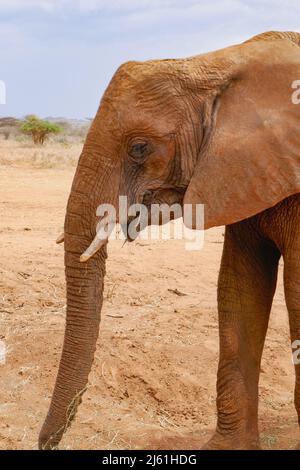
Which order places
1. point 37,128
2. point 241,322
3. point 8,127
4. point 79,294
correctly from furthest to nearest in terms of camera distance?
point 8,127, point 37,128, point 241,322, point 79,294

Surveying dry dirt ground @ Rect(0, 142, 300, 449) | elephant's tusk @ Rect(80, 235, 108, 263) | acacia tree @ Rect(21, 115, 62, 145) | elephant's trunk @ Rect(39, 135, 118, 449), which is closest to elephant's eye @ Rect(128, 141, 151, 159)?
elephant's trunk @ Rect(39, 135, 118, 449)

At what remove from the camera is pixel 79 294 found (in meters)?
3.88

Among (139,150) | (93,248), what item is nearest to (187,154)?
(139,150)

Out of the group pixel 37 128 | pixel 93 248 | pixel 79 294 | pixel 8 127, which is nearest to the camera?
pixel 93 248

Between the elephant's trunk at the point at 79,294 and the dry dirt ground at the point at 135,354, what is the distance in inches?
25.7

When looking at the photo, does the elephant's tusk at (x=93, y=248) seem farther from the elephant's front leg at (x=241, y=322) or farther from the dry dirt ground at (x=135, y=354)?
the dry dirt ground at (x=135, y=354)

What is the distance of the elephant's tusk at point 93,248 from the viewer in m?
3.60

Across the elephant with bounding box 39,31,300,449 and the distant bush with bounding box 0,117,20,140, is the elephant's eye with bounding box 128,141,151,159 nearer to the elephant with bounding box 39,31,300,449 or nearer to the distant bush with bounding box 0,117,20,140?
the elephant with bounding box 39,31,300,449

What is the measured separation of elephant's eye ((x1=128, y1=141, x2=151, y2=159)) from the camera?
3785mm

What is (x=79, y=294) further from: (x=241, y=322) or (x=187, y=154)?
(x=241, y=322)

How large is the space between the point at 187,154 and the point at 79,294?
2.52 ft

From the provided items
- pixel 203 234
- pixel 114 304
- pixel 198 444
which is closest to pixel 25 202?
pixel 203 234

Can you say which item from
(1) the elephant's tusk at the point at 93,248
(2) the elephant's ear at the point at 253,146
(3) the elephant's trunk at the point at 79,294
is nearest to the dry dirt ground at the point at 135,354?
(3) the elephant's trunk at the point at 79,294

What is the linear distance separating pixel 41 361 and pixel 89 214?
7.47 ft
